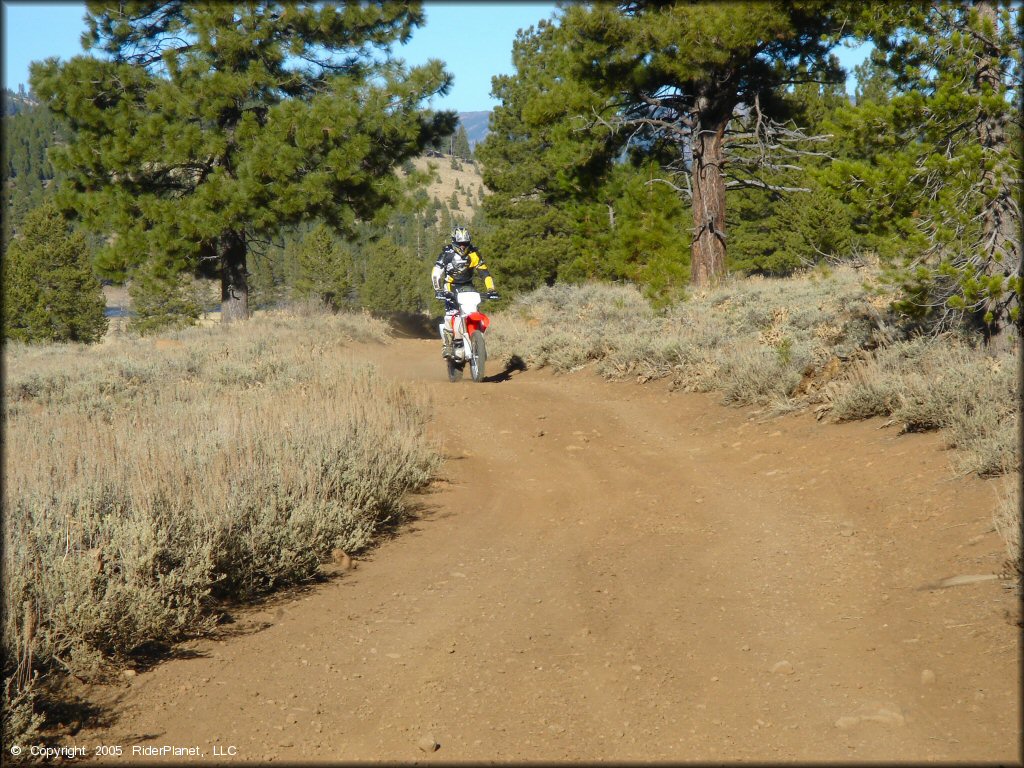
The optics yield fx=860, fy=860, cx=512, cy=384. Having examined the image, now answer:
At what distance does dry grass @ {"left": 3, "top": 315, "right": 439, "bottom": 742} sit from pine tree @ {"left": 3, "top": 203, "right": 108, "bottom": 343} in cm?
4027

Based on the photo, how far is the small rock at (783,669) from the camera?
384 centimetres

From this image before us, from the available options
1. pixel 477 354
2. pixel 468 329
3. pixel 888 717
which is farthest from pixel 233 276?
pixel 888 717

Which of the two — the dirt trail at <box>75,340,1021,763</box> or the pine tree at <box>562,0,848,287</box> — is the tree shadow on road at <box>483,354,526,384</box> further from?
the dirt trail at <box>75,340,1021,763</box>

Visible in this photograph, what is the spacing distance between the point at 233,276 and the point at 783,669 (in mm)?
19830

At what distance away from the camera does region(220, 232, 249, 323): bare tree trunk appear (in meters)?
21.1

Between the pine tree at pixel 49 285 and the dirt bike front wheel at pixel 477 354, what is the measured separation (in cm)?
3775

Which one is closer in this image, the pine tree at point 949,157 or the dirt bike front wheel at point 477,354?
the pine tree at point 949,157

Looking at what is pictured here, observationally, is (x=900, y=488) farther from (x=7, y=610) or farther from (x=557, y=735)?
(x=7, y=610)

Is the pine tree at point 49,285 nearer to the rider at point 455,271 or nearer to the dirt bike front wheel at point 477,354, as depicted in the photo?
the rider at point 455,271

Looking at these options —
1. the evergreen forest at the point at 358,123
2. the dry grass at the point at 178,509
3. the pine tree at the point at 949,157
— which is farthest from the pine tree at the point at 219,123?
the pine tree at the point at 949,157

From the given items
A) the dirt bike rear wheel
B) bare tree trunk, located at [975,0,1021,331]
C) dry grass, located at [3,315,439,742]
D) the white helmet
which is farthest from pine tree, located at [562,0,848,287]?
dry grass, located at [3,315,439,742]

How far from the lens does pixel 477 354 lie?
12.5 metres

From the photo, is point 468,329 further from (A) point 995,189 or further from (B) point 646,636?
(B) point 646,636

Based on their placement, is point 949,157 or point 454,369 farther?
point 454,369
